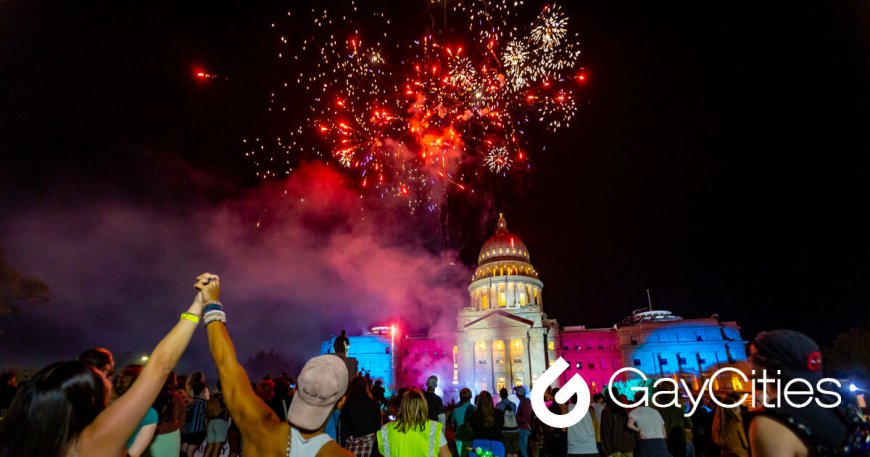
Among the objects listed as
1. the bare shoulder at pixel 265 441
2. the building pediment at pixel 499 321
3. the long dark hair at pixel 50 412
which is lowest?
the bare shoulder at pixel 265 441

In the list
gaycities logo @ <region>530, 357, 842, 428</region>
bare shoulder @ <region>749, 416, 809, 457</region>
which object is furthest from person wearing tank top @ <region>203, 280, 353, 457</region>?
gaycities logo @ <region>530, 357, 842, 428</region>

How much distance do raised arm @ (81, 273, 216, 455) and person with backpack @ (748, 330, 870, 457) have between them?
4.09m

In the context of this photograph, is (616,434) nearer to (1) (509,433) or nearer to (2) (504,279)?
(1) (509,433)

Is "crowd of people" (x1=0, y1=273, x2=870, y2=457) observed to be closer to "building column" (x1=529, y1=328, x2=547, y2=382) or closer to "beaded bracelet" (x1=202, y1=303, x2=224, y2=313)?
"beaded bracelet" (x1=202, y1=303, x2=224, y2=313)

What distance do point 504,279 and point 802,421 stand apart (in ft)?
235

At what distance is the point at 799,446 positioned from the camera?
8.89ft

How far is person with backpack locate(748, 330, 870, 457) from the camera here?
2715 millimetres

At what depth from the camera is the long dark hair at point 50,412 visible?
2262mm

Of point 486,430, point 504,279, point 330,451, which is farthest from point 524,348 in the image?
point 330,451

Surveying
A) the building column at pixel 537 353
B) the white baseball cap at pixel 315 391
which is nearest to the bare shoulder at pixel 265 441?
the white baseball cap at pixel 315 391

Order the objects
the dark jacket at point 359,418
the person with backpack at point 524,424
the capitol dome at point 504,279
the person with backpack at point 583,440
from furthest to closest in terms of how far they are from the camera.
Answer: the capitol dome at point 504,279, the person with backpack at point 524,424, the person with backpack at point 583,440, the dark jacket at point 359,418

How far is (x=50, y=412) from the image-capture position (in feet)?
7.58

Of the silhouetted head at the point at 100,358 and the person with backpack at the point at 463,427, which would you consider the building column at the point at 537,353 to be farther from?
the silhouetted head at the point at 100,358

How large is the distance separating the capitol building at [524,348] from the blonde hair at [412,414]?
187 ft
